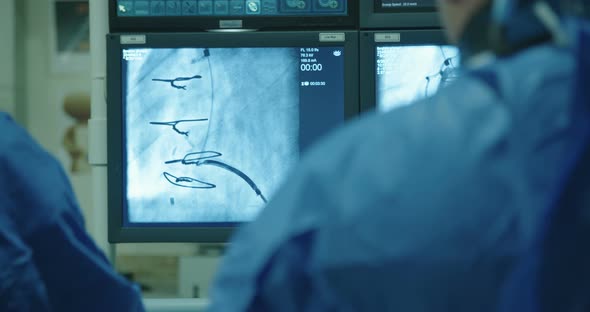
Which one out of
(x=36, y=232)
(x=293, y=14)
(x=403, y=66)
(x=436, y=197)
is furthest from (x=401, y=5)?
(x=436, y=197)

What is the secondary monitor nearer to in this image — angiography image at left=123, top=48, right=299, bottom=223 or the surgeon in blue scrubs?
angiography image at left=123, top=48, right=299, bottom=223

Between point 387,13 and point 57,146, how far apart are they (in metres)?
2.61

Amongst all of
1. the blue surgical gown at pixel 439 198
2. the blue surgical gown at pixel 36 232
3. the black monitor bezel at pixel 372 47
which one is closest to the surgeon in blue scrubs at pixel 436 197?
the blue surgical gown at pixel 439 198

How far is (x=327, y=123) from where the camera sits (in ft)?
6.83

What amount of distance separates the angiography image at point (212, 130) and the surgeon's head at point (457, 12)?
1294 millimetres

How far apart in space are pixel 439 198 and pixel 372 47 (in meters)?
1.46

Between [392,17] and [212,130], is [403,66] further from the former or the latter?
[212,130]

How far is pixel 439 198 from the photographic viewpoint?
26.1 inches

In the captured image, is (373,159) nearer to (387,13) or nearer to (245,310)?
(245,310)

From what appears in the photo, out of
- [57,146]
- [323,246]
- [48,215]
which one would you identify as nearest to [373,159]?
[323,246]

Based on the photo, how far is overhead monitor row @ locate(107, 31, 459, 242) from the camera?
2.09 metres

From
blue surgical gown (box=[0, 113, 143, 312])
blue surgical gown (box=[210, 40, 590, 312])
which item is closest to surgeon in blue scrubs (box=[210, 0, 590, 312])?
blue surgical gown (box=[210, 40, 590, 312])

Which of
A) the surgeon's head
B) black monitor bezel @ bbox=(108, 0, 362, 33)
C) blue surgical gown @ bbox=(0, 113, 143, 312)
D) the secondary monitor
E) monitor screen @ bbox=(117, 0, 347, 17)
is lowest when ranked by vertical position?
blue surgical gown @ bbox=(0, 113, 143, 312)

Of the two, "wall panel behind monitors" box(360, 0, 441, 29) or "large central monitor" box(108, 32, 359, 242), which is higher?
"wall panel behind monitors" box(360, 0, 441, 29)
